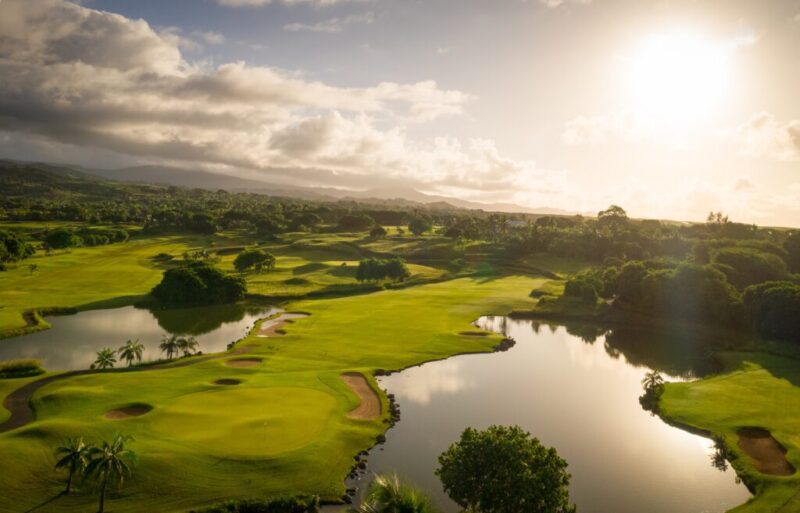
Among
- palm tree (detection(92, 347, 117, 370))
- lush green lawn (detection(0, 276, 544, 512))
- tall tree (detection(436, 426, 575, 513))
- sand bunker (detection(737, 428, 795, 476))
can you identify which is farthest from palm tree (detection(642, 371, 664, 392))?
palm tree (detection(92, 347, 117, 370))

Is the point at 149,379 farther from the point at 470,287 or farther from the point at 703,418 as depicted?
the point at 470,287

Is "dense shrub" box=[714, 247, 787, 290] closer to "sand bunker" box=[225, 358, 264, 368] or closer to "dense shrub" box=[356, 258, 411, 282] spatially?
"dense shrub" box=[356, 258, 411, 282]

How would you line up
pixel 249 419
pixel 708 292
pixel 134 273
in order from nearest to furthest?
pixel 249 419 < pixel 708 292 < pixel 134 273

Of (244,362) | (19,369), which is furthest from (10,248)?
(244,362)

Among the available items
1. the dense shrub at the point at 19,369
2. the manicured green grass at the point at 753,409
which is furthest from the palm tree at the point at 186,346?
the manicured green grass at the point at 753,409

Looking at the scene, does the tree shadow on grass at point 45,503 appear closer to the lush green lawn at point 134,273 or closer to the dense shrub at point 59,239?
the lush green lawn at point 134,273

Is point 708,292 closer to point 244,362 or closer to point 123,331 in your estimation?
point 244,362

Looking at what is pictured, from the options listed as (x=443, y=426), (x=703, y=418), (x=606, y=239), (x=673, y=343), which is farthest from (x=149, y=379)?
(x=606, y=239)
